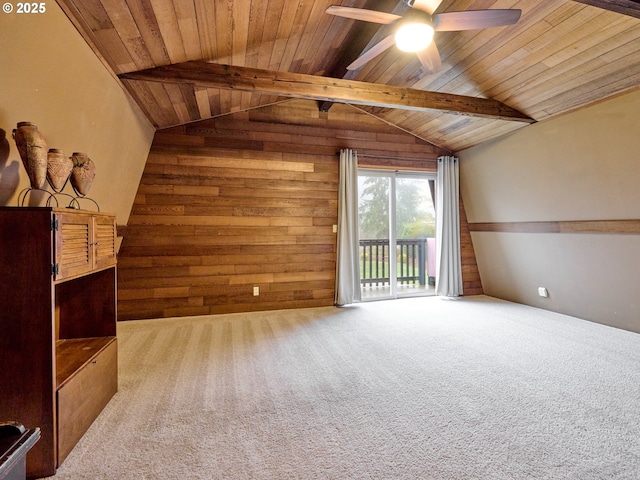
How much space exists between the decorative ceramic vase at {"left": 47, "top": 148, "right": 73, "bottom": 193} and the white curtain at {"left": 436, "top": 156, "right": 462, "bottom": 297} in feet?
15.4

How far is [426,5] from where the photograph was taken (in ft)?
6.21

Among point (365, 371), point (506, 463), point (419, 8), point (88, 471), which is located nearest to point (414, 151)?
point (419, 8)

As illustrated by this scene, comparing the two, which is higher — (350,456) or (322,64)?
(322,64)

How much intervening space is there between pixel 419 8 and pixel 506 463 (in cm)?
256

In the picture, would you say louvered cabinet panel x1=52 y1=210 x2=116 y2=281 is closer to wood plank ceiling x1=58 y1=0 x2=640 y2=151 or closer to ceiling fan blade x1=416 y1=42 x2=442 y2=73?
wood plank ceiling x1=58 y1=0 x2=640 y2=151

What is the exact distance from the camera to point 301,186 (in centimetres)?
449

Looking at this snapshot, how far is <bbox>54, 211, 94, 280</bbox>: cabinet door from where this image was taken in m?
1.52

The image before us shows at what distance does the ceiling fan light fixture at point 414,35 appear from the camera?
200 cm

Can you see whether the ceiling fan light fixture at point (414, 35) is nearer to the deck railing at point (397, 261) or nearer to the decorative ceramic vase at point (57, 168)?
the decorative ceramic vase at point (57, 168)

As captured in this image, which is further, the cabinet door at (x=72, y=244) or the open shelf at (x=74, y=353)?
the open shelf at (x=74, y=353)

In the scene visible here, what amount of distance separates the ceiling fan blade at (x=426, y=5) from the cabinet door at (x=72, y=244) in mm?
2297

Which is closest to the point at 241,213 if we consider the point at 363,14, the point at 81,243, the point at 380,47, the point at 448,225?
the point at 81,243

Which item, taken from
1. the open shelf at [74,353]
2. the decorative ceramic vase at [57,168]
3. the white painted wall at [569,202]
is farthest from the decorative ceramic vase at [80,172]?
the white painted wall at [569,202]

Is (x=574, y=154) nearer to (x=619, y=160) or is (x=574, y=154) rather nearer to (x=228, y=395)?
(x=619, y=160)
